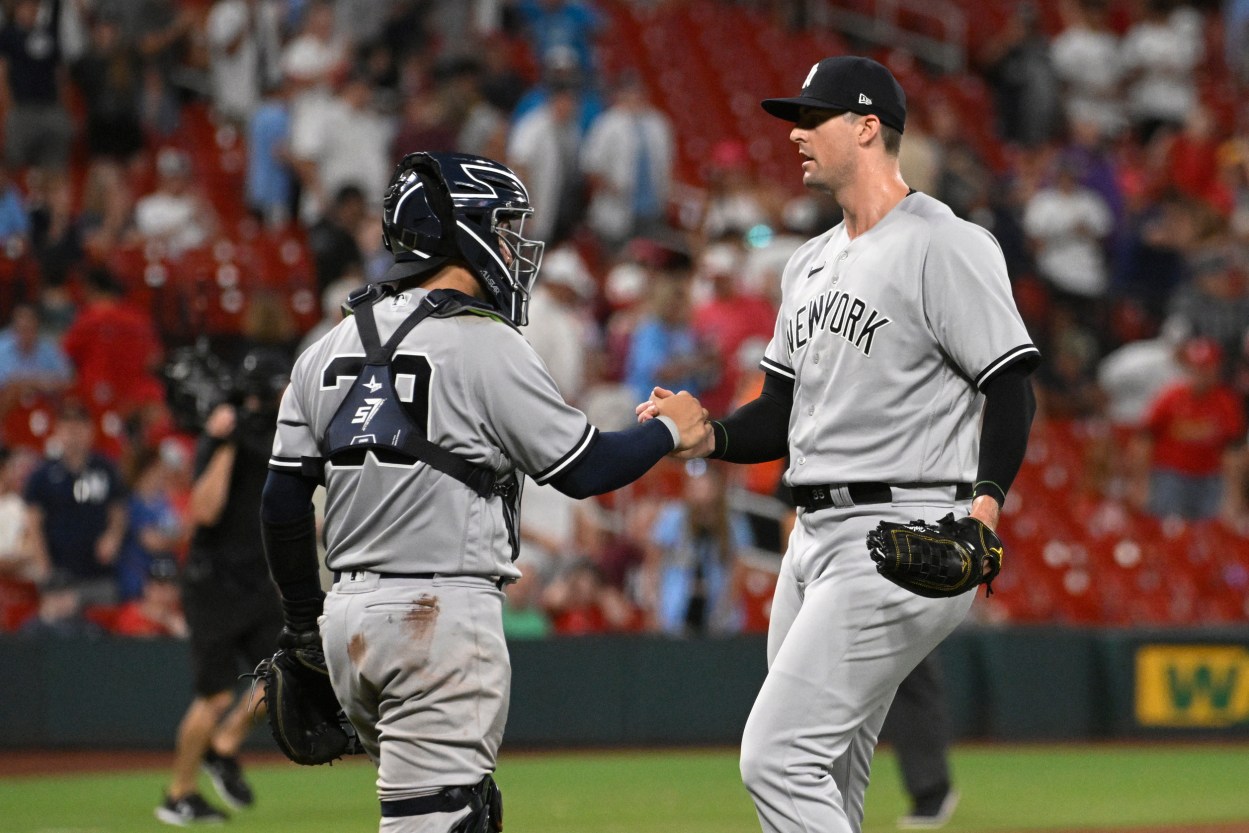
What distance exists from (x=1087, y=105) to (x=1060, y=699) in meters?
8.78

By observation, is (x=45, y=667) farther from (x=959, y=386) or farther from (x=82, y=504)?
(x=959, y=386)

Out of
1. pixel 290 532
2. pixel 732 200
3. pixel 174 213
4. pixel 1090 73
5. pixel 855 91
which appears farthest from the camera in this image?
pixel 1090 73

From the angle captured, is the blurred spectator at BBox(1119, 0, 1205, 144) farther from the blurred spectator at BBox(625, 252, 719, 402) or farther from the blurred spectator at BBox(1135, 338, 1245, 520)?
the blurred spectator at BBox(625, 252, 719, 402)

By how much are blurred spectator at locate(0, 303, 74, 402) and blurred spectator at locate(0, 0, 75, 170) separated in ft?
6.32

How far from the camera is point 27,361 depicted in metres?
12.0

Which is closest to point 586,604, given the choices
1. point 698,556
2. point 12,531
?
point 698,556

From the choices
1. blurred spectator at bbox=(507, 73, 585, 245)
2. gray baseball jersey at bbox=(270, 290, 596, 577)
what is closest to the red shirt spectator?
blurred spectator at bbox=(507, 73, 585, 245)

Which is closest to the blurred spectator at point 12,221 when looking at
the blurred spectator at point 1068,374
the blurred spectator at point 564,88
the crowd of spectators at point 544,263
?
the crowd of spectators at point 544,263

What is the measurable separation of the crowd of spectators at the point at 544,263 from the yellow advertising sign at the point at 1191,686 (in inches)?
42.8

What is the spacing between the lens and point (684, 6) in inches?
766

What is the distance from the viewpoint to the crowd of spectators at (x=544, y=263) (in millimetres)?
11719

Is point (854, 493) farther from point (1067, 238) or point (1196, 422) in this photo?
point (1067, 238)

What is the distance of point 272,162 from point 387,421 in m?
10.4

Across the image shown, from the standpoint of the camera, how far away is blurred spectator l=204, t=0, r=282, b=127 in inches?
587
